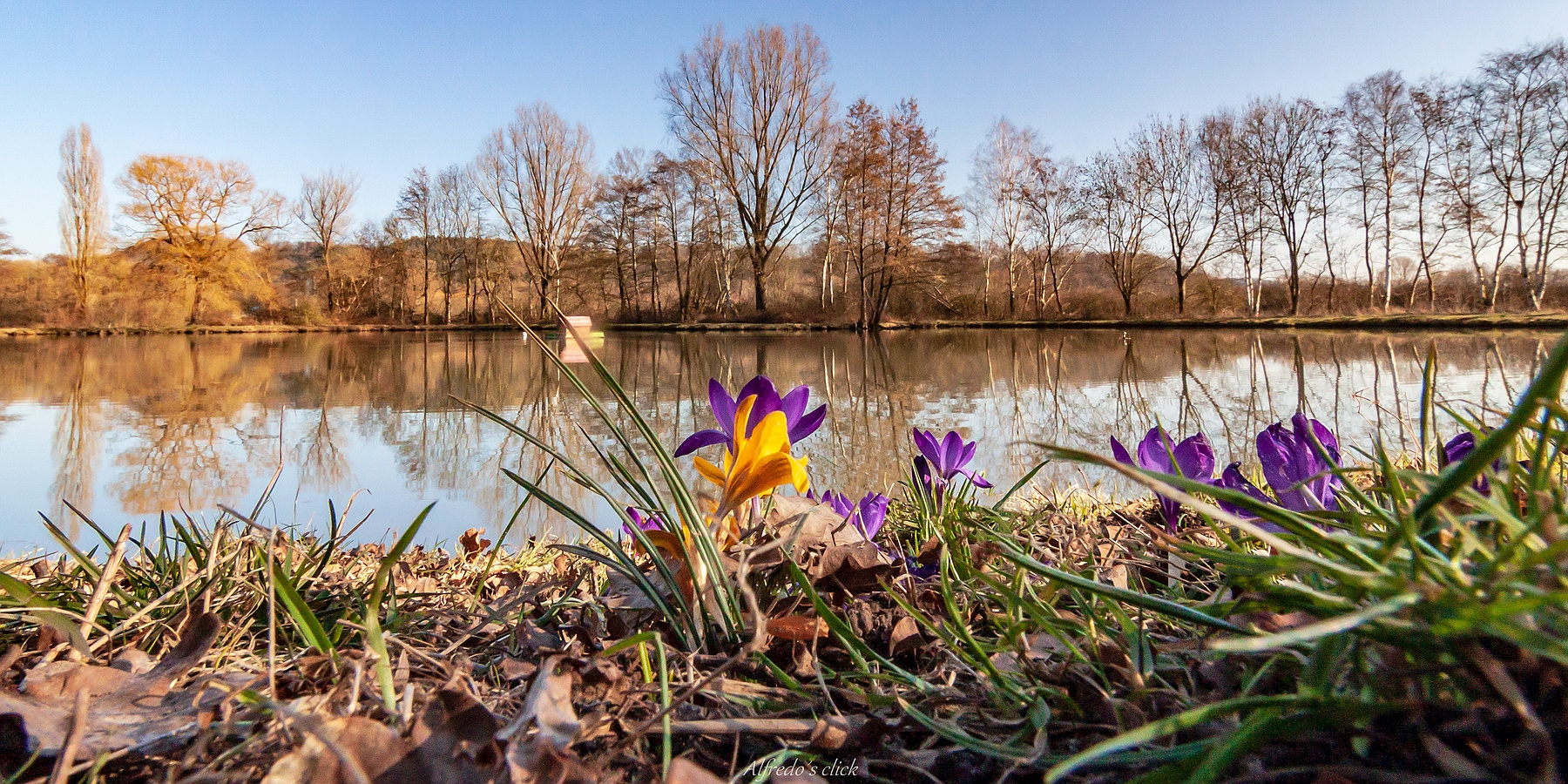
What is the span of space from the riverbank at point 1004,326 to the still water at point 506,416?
332 inches

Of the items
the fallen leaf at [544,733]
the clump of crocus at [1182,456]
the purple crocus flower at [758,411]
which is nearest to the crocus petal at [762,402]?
the purple crocus flower at [758,411]

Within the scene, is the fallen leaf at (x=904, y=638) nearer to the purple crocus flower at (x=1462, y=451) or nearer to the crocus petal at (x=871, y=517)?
the crocus petal at (x=871, y=517)

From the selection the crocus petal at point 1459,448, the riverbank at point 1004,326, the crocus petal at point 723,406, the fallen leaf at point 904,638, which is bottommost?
the fallen leaf at point 904,638

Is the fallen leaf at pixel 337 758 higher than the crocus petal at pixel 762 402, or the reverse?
the crocus petal at pixel 762 402

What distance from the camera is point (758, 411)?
2.23ft

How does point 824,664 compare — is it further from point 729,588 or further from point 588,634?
point 588,634

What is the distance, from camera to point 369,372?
915 cm

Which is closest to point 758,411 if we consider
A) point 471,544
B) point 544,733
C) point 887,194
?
→ point 544,733

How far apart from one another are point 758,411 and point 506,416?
15.8ft

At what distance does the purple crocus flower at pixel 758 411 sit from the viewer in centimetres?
68

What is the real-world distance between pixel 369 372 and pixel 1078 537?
10115mm

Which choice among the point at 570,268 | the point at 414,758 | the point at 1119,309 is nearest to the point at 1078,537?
the point at 414,758

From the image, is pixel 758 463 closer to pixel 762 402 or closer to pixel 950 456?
pixel 762 402

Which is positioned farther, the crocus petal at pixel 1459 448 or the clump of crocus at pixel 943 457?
the clump of crocus at pixel 943 457
